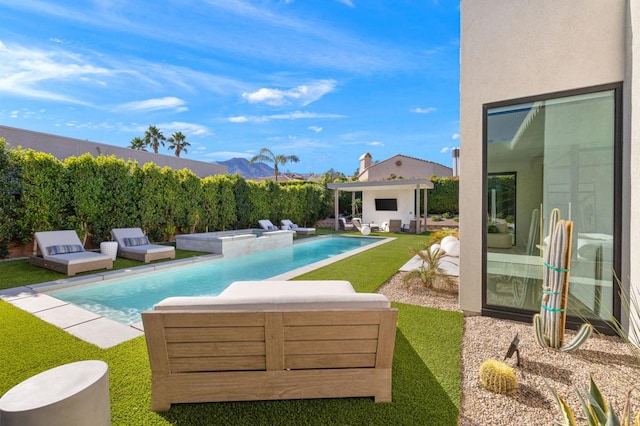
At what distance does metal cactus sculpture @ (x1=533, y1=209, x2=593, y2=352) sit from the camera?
345cm

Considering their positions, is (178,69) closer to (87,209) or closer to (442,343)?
(87,209)

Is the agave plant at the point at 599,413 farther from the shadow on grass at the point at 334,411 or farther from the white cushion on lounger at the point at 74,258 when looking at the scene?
the white cushion on lounger at the point at 74,258

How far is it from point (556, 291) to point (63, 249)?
36.8 feet

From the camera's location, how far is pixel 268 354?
251cm

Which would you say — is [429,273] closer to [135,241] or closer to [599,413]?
[599,413]

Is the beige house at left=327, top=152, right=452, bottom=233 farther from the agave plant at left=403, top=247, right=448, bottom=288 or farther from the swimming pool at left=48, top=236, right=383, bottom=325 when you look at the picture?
the agave plant at left=403, top=247, right=448, bottom=288

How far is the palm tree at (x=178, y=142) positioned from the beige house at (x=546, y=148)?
38761mm

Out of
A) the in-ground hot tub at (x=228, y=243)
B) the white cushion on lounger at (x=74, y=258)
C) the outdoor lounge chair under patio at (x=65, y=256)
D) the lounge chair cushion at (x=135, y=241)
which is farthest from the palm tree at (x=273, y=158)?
the white cushion on lounger at (x=74, y=258)

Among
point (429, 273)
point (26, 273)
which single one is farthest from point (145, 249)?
point (429, 273)

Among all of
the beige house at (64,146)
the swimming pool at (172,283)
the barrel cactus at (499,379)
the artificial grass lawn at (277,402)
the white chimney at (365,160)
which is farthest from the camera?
the white chimney at (365,160)

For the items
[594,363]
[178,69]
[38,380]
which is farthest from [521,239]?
[178,69]

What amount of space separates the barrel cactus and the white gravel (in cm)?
5

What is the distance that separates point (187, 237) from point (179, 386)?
10870mm

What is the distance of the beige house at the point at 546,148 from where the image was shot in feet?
13.3
